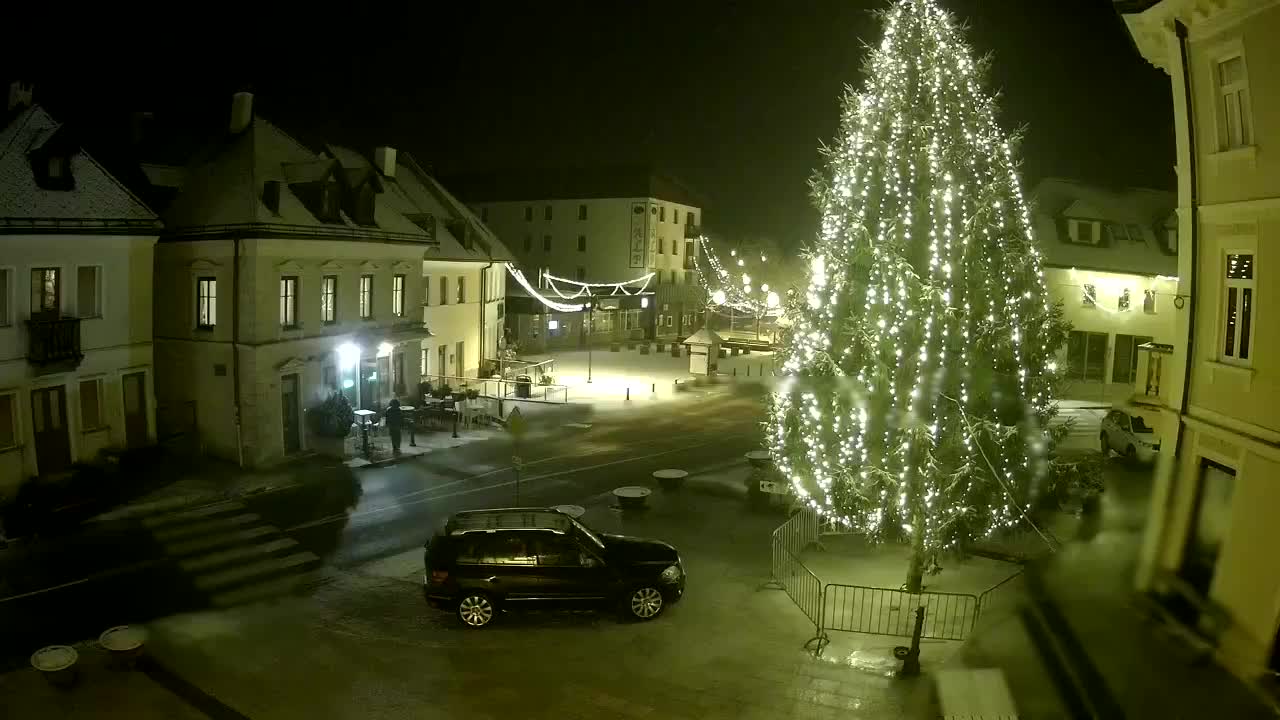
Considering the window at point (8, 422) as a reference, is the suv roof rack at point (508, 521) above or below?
below

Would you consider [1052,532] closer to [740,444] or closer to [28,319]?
[740,444]

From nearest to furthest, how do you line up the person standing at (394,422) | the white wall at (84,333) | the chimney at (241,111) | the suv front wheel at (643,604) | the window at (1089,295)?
the suv front wheel at (643,604) < the white wall at (84,333) < the person standing at (394,422) < the chimney at (241,111) < the window at (1089,295)

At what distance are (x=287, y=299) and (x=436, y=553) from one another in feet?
46.8

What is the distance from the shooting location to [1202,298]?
40.8ft

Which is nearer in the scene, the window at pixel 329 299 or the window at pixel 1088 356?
the window at pixel 329 299

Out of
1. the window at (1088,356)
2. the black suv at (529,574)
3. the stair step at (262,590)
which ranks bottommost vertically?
the stair step at (262,590)

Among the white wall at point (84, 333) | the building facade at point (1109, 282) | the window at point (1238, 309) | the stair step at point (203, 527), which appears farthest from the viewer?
the building facade at point (1109, 282)

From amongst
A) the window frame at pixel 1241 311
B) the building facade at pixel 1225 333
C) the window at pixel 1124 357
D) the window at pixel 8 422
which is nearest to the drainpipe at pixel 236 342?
the window at pixel 8 422

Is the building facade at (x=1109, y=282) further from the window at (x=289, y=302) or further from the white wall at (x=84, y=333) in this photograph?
the white wall at (x=84, y=333)

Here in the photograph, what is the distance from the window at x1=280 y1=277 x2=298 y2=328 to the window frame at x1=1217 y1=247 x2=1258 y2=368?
2283 centimetres

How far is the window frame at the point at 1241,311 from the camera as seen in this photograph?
36.8 ft

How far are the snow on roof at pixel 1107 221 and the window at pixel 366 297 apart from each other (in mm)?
25998

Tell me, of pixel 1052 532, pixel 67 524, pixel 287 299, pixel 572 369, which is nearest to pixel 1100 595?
pixel 1052 532

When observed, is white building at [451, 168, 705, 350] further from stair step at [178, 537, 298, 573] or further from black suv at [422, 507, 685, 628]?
black suv at [422, 507, 685, 628]
